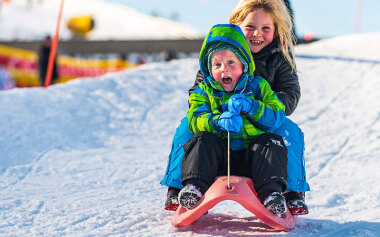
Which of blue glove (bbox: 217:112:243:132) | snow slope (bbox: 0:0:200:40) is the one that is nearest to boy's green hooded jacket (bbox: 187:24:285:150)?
blue glove (bbox: 217:112:243:132)

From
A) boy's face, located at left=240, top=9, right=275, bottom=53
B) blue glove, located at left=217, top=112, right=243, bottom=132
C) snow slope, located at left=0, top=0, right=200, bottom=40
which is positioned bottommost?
blue glove, located at left=217, top=112, right=243, bottom=132

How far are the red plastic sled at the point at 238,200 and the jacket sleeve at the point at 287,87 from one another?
513 millimetres

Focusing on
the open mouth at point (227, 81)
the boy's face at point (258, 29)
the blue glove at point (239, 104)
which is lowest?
the blue glove at point (239, 104)

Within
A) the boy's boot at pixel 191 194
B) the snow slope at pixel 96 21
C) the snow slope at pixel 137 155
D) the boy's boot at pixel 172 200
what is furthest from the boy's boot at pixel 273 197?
the snow slope at pixel 96 21

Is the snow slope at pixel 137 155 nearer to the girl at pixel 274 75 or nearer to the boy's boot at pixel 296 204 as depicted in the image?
the boy's boot at pixel 296 204

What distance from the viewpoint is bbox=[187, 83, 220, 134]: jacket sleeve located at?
2186 mm

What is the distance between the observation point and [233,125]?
2.04m

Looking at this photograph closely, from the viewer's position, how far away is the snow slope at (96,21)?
1513 inches

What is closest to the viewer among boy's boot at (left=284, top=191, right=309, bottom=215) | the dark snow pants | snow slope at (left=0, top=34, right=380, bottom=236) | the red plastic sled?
the red plastic sled

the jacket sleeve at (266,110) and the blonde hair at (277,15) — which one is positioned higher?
the blonde hair at (277,15)

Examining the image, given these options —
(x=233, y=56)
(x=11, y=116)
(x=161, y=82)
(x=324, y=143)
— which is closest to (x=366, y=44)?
(x=161, y=82)

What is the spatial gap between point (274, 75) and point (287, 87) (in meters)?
0.13

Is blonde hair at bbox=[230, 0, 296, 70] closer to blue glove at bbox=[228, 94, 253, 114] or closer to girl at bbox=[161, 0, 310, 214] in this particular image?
girl at bbox=[161, 0, 310, 214]

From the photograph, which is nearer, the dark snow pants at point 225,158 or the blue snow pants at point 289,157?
the dark snow pants at point 225,158
